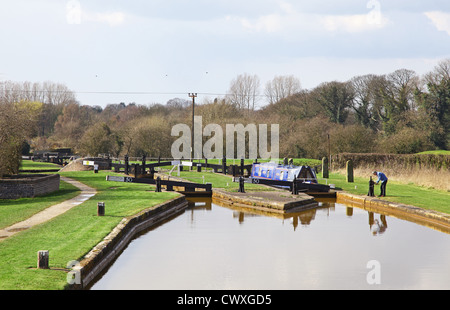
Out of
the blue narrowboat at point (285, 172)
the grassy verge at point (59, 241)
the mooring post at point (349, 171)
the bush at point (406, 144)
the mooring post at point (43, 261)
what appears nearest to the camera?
the grassy verge at point (59, 241)

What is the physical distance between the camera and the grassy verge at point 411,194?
2033 cm

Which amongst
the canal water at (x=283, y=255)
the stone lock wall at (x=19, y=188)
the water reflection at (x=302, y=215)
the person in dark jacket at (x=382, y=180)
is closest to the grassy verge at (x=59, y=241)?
the canal water at (x=283, y=255)

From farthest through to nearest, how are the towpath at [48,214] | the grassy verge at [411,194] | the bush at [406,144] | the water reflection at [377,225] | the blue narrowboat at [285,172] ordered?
the bush at [406,144]
the blue narrowboat at [285,172]
the grassy verge at [411,194]
the water reflection at [377,225]
the towpath at [48,214]

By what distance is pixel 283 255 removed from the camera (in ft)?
44.1

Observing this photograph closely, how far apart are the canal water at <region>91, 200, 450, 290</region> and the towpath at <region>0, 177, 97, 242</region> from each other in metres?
2.98

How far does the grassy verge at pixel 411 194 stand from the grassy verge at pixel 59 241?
992cm

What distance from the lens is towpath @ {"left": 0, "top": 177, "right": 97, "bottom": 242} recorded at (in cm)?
1401

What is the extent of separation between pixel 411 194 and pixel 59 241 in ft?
54.6

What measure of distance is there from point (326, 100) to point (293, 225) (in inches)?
1718

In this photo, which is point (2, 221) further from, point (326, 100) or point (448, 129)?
point (326, 100)

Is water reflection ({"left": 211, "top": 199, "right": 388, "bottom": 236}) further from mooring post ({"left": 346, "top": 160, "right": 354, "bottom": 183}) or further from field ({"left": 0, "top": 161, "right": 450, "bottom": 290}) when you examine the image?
mooring post ({"left": 346, "top": 160, "right": 354, "bottom": 183})

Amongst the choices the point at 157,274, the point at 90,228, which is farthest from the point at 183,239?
the point at 157,274

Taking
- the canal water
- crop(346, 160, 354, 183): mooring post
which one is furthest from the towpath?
crop(346, 160, 354, 183): mooring post

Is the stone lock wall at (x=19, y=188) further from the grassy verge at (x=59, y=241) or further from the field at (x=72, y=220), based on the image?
the grassy verge at (x=59, y=241)
